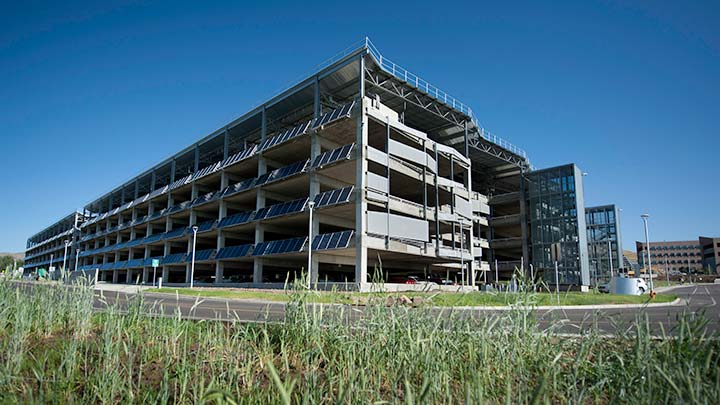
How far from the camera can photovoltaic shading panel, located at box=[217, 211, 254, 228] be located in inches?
1476

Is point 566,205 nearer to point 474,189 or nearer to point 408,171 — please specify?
point 474,189

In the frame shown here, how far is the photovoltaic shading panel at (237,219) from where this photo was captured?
37.5 m

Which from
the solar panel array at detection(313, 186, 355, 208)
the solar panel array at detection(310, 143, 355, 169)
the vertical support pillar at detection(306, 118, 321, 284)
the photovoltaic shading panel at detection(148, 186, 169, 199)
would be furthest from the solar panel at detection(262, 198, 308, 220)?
the photovoltaic shading panel at detection(148, 186, 169, 199)

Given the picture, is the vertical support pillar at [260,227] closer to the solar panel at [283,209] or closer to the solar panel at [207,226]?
the solar panel at [283,209]

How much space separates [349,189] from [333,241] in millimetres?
3795

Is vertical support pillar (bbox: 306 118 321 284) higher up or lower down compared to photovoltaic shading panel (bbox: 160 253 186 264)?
higher up

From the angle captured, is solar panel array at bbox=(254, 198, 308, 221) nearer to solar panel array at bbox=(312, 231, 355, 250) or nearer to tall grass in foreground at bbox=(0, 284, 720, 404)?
solar panel array at bbox=(312, 231, 355, 250)

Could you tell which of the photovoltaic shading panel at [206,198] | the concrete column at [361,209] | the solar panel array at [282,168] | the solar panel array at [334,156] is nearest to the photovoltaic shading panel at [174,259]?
the solar panel array at [282,168]

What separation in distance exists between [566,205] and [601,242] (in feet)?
40.9

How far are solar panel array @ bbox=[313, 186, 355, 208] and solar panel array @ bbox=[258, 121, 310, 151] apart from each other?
5941 millimetres

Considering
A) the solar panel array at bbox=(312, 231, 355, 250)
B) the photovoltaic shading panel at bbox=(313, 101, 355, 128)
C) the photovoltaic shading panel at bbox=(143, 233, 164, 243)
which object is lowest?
the solar panel array at bbox=(312, 231, 355, 250)

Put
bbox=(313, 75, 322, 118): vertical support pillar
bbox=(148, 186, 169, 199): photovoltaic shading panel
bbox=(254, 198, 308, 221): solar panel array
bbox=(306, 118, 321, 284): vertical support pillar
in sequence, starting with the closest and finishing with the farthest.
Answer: bbox=(306, 118, 321, 284): vertical support pillar
bbox=(254, 198, 308, 221): solar panel array
bbox=(313, 75, 322, 118): vertical support pillar
bbox=(148, 186, 169, 199): photovoltaic shading panel

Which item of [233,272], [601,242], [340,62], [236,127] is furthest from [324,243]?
[601,242]

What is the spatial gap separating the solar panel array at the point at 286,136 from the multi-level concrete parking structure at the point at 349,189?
140 mm
